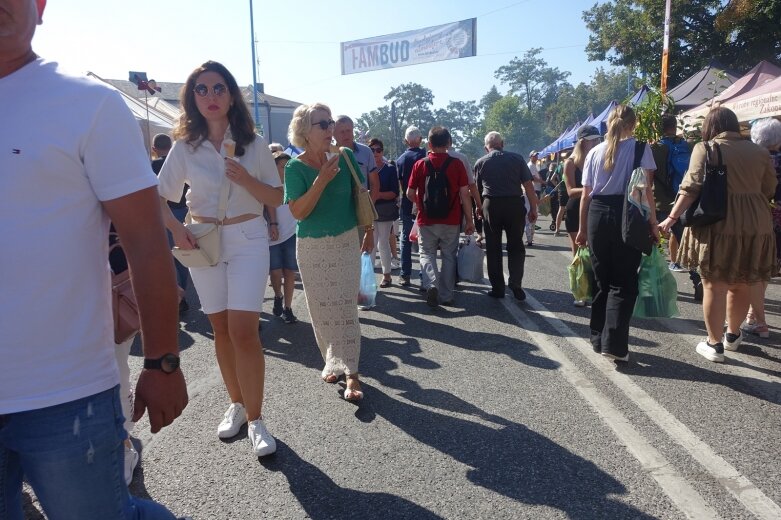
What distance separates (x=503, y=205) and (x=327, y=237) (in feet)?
11.6

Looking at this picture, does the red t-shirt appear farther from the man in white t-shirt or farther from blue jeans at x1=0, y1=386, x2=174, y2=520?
blue jeans at x1=0, y1=386, x2=174, y2=520

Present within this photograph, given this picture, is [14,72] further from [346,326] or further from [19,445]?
[346,326]

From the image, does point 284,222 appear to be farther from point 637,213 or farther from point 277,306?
point 637,213

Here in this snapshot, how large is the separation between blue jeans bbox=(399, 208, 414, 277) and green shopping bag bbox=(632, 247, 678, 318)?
12.2 feet

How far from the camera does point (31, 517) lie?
8.89 feet

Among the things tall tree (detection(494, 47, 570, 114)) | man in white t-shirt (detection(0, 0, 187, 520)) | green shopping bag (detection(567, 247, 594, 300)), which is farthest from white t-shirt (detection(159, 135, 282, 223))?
tall tree (detection(494, 47, 570, 114))

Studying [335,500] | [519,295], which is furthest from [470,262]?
[335,500]

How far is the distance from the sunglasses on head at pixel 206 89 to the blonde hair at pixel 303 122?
0.62 m

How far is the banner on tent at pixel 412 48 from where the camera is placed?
864 inches

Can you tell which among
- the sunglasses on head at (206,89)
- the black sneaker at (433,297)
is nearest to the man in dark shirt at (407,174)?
the black sneaker at (433,297)

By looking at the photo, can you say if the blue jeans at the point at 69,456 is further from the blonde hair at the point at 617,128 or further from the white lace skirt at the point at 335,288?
the blonde hair at the point at 617,128

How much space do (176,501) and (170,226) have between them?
1.33 meters

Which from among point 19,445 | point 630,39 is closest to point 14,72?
point 19,445

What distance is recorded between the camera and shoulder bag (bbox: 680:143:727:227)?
14.6ft
